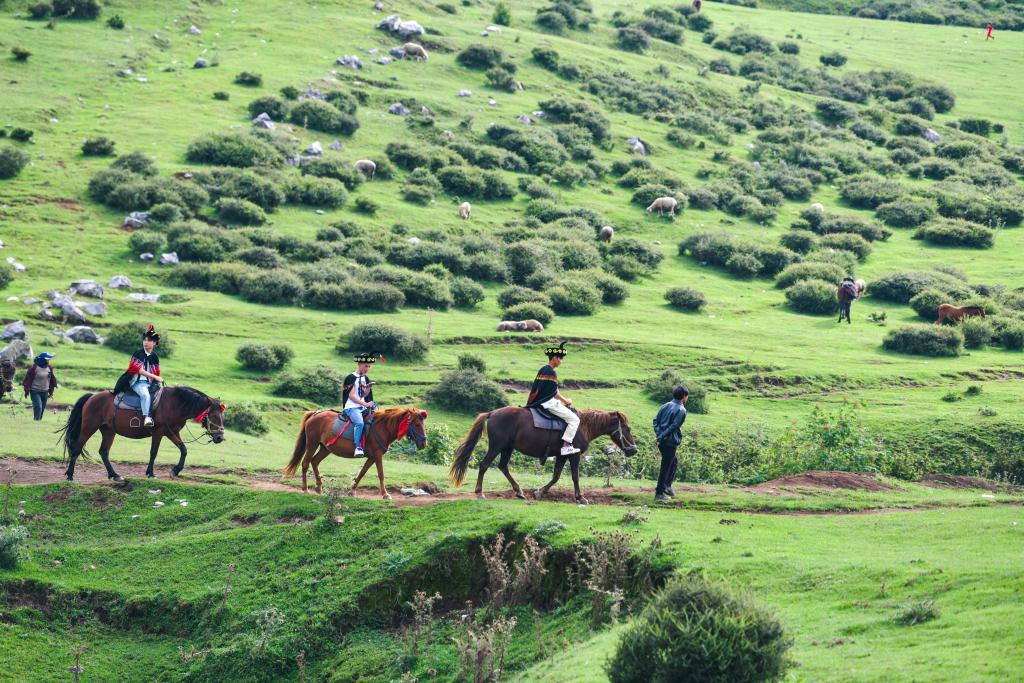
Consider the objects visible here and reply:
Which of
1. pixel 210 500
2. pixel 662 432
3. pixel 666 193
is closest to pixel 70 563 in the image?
pixel 210 500

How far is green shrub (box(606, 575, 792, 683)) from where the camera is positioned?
12805 mm

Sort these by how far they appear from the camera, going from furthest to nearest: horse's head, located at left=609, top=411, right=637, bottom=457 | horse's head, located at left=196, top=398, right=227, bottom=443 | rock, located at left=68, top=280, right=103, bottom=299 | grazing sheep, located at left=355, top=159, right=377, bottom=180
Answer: grazing sheep, located at left=355, top=159, right=377, bottom=180, rock, located at left=68, top=280, right=103, bottom=299, horse's head, located at left=196, top=398, right=227, bottom=443, horse's head, located at left=609, top=411, right=637, bottom=457

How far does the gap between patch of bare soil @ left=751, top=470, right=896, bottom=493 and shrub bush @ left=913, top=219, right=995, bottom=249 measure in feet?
160

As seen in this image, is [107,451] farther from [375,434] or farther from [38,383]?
[38,383]

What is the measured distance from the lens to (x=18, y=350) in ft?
114

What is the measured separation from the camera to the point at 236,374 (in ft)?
128

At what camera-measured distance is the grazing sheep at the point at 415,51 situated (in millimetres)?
90188

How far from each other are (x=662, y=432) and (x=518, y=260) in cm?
3468

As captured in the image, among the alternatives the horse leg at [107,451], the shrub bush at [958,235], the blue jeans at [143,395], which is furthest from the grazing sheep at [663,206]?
the horse leg at [107,451]

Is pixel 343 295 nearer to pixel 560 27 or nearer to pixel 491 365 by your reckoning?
pixel 491 365

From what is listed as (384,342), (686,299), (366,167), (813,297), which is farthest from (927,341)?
(366,167)

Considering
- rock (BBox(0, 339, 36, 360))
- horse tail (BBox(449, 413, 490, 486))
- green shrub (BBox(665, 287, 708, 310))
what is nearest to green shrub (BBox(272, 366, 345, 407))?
rock (BBox(0, 339, 36, 360))

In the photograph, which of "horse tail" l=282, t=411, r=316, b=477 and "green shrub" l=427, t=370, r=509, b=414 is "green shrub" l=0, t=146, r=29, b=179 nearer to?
"green shrub" l=427, t=370, r=509, b=414

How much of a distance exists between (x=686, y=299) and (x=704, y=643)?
42.3 metres
